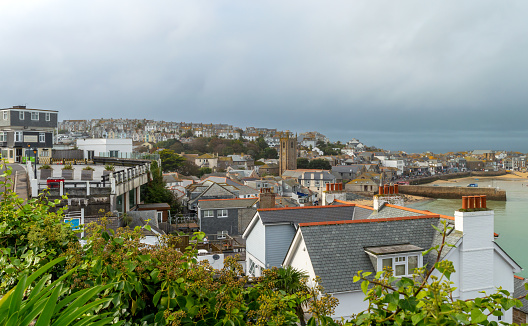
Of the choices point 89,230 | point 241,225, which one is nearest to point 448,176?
point 241,225

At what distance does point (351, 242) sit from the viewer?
10492 millimetres

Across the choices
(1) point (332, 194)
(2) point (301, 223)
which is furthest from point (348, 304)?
(1) point (332, 194)

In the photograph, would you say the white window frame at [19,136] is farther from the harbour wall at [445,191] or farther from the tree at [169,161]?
the harbour wall at [445,191]

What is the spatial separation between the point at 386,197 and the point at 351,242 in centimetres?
520

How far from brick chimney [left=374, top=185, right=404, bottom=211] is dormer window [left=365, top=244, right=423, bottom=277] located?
4407mm

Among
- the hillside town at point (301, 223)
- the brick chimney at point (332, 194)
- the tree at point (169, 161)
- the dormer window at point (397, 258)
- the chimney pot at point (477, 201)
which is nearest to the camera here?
the dormer window at point (397, 258)

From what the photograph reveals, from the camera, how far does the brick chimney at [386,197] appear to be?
48.7ft

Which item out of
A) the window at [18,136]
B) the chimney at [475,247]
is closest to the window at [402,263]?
the chimney at [475,247]

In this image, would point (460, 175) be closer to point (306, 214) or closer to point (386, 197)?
point (386, 197)

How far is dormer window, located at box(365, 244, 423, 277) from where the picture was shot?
32.9 feet

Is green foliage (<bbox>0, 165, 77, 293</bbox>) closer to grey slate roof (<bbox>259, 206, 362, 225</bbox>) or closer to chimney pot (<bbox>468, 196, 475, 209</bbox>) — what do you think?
grey slate roof (<bbox>259, 206, 362, 225</bbox>)

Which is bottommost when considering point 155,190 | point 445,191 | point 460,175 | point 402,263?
point 445,191

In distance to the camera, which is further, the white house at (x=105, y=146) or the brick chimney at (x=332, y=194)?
the white house at (x=105, y=146)

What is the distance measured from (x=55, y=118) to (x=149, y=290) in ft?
139
